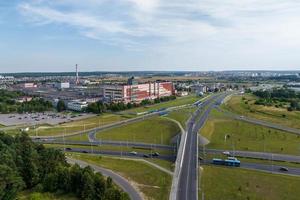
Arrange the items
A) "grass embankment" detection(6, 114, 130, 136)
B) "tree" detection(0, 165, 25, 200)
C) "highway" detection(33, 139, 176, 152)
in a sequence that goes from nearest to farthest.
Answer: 1. "tree" detection(0, 165, 25, 200)
2. "highway" detection(33, 139, 176, 152)
3. "grass embankment" detection(6, 114, 130, 136)

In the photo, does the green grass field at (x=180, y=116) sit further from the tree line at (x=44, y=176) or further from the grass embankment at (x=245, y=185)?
the tree line at (x=44, y=176)

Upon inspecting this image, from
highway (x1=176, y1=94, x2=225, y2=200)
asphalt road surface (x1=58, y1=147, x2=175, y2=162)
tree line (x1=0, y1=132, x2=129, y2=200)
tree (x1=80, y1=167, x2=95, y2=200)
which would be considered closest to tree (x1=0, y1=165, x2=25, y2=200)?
tree line (x1=0, y1=132, x2=129, y2=200)

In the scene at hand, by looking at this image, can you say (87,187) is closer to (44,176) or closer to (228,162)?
(44,176)

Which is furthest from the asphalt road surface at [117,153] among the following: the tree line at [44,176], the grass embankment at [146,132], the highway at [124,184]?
the tree line at [44,176]

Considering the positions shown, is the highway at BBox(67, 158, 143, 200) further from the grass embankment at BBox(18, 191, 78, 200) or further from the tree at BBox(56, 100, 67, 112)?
the tree at BBox(56, 100, 67, 112)

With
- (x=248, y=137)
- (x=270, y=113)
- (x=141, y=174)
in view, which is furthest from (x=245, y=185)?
(x=270, y=113)

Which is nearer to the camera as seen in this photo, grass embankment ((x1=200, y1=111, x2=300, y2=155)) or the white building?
grass embankment ((x1=200, y1=111, x2=300, y2=155))

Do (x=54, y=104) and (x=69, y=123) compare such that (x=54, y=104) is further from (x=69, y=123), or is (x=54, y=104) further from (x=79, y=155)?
(x=79, y=155)
